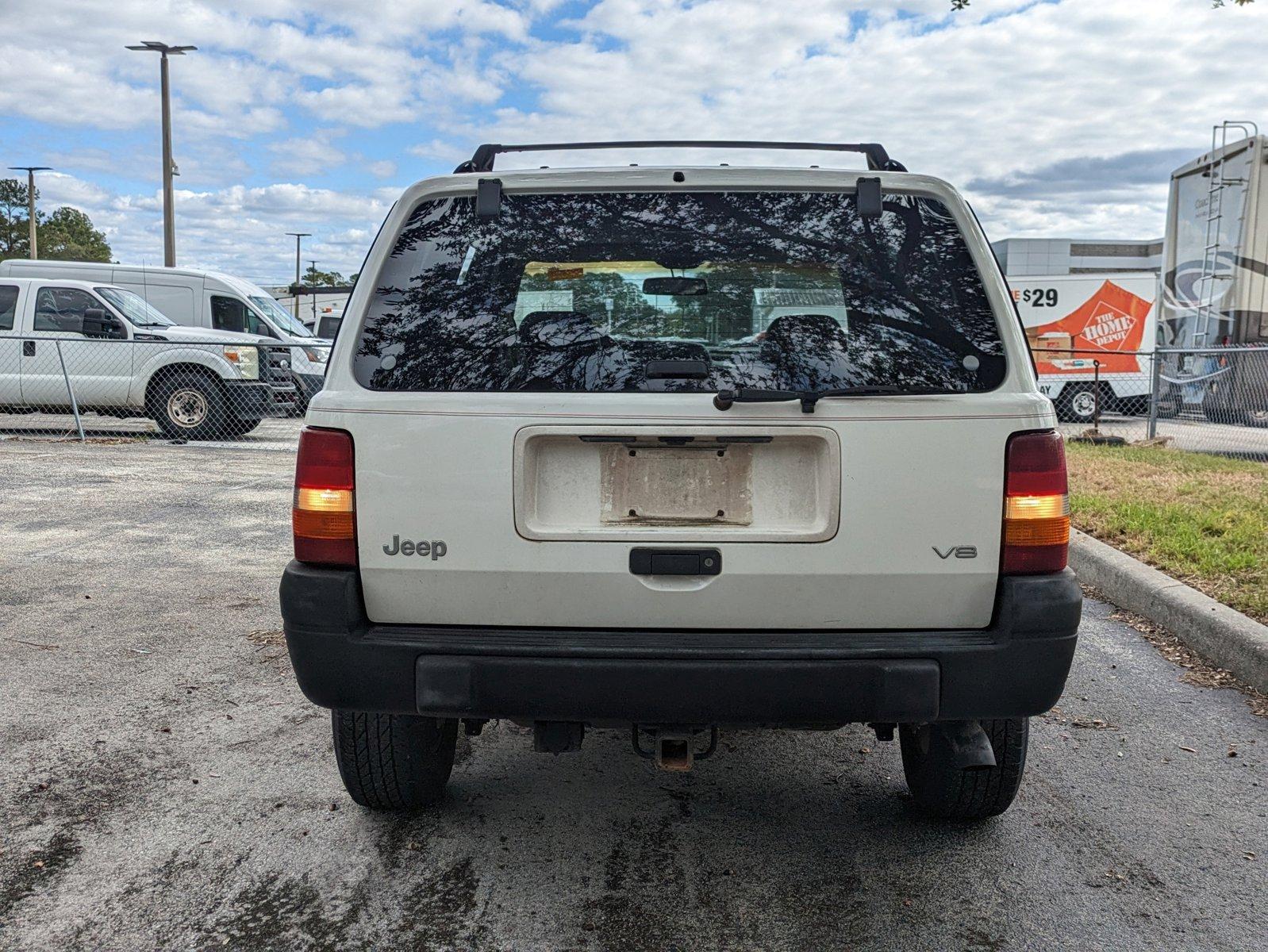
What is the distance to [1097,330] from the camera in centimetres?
1942

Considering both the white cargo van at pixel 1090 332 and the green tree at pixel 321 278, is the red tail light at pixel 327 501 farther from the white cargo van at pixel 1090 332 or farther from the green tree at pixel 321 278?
the green tree at pixel 321 278

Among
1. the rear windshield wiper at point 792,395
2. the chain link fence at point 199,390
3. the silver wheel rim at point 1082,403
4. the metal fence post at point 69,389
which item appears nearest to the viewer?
the rear windshield wiper at point 792,395

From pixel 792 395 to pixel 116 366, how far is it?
13.1 m

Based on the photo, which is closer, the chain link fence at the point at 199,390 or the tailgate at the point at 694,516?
the tailgate at the point at 694,516

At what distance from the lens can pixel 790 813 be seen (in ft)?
11.3

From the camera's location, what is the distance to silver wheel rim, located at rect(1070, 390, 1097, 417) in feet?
61.6

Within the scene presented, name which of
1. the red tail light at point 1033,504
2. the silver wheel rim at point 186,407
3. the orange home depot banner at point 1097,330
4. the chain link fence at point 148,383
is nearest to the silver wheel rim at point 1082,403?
the orange home depot banner at point 1097,330

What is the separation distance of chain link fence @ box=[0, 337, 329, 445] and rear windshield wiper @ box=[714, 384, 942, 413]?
1199cm

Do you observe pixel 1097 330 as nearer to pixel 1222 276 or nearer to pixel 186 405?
pixel 1222 276

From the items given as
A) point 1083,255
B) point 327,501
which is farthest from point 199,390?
point 1083,255

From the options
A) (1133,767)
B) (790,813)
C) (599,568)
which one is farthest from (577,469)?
(1133,767)

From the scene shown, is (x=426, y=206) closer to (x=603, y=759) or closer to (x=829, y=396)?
(x=829, y=396)

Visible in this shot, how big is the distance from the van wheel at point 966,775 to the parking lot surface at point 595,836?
3.3 inches

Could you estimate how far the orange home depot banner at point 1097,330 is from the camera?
19.1 metres
